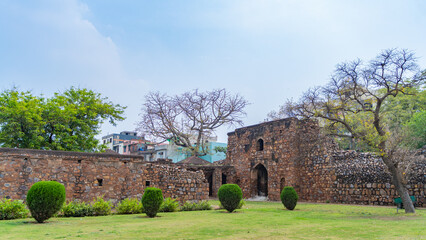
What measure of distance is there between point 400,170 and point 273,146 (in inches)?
487

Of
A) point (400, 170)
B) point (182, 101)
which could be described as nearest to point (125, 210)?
point (400, 170)

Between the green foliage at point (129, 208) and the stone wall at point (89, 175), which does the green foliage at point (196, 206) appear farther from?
the green foliage at point (129, 208)

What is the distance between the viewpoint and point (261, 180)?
26.4 m

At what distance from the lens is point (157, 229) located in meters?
7.96

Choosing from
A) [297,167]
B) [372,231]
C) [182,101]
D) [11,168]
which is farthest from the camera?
[182,101]

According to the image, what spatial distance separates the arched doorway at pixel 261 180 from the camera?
2606cm

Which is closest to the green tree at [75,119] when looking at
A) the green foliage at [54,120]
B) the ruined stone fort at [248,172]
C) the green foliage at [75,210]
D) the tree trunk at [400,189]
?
the green foliage at [54,120]

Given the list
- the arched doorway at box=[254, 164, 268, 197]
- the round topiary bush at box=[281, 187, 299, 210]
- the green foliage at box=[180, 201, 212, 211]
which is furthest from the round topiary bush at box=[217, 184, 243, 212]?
the arched doorway at box=[254, 164, 268, 197]

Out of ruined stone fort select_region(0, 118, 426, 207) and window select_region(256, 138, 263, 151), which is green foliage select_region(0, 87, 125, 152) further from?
window select_region(256, 138, 263, 151)

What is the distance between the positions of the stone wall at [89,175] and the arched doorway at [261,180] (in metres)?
10.2

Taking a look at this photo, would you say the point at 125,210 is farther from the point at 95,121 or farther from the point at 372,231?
the point at 95,121

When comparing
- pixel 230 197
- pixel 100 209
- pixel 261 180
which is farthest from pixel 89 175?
pixel 261 180

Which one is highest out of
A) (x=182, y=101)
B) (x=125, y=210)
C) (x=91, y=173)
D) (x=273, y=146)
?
(x=182, y=101)

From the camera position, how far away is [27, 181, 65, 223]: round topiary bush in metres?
9.27
